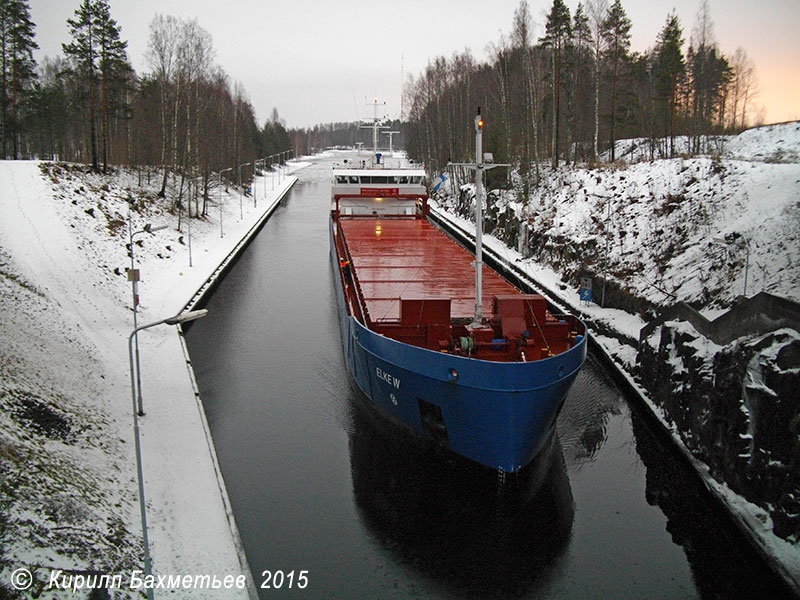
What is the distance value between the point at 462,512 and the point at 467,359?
3125 mm

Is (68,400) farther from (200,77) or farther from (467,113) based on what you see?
(467,113)

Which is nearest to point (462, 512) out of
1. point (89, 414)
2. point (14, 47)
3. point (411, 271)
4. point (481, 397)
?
point (481, 397)

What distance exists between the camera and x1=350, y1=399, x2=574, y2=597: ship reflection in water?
34.1 ft

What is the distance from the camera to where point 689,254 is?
1961 cm

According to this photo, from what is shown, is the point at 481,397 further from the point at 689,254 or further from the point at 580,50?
the point at 580,50

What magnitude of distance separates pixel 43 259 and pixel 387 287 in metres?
13.4

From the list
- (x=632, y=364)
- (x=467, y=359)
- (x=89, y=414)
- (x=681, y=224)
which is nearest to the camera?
(x=467, y=359)

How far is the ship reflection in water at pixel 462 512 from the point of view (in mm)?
10391

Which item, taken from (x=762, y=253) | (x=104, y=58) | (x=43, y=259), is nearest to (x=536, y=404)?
(x=762, y=253)

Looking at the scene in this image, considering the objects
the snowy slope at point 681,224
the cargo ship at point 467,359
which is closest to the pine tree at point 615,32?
the snowy slope at point 681,224

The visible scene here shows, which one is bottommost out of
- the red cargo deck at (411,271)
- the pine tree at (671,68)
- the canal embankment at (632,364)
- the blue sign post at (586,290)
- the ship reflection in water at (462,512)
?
the ship reflection in water at (462,512)

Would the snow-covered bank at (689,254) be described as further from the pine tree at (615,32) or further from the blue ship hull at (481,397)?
the pine tree at (615,32)

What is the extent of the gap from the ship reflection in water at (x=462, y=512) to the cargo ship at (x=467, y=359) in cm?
67

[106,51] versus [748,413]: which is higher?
[106,51]
